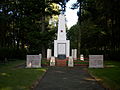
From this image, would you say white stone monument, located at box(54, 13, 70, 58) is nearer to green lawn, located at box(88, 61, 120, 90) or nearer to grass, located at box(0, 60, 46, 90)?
green lawn, located at box(88, 61, 120, 90)

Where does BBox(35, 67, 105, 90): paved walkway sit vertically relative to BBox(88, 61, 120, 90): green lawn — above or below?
below

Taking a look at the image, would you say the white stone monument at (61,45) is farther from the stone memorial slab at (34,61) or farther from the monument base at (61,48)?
the stone memorial slab at (34,61)

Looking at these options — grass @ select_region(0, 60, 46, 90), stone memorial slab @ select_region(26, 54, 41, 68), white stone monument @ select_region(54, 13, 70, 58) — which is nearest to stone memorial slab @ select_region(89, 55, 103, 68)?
stone memorial slab @ select_region(26, 54, 41, 68)

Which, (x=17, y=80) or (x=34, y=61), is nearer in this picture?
(x=17, y=80)

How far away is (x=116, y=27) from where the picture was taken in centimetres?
642

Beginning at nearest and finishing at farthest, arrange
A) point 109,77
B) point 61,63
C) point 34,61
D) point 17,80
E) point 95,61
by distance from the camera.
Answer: point 17,80 < point 109,77 < point 95,61 < point 34,61 < point 61,63

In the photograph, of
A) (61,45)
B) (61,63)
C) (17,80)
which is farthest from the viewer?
(61,45)

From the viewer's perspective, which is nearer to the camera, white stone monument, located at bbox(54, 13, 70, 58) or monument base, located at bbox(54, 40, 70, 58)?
monument base, located at bbox(54, 40, 70, 58)

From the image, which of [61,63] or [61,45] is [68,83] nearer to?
[61,63]

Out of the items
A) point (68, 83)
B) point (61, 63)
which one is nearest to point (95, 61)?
point (61, 63)

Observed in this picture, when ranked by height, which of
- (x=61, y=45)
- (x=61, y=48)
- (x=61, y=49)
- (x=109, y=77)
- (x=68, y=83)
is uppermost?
(x=61, y=45)

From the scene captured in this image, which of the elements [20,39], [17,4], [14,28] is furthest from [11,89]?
[20,39]

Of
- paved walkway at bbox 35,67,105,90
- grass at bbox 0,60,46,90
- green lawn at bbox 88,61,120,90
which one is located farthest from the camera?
green lawn at bbox 88,61,120,90

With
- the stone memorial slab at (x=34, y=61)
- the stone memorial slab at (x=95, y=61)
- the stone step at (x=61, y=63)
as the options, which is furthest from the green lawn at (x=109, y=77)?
the stone step at (x=61, y=63)
